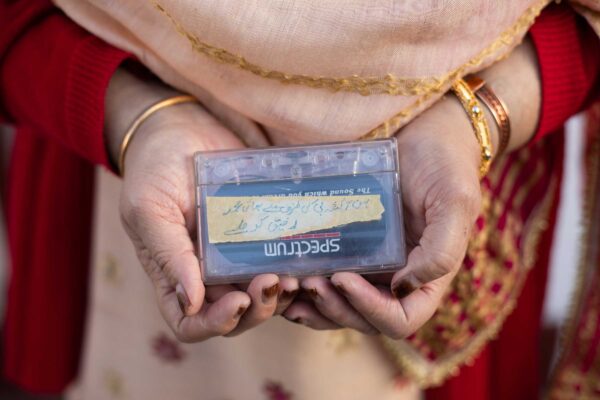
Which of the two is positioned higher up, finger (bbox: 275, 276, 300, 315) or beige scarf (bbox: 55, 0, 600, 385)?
beige scarf (bbox: 55, 0, 600, 385)

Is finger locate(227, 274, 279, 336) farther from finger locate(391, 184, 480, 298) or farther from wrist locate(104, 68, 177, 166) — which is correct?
wrist locate(104, 68, 177, 166)

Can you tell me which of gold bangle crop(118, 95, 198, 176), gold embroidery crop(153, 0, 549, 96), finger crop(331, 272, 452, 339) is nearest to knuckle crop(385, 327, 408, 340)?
finger crop(331, 272, 452, 339)

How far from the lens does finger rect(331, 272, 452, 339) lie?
583 millimetres

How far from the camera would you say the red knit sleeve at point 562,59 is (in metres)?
0.72

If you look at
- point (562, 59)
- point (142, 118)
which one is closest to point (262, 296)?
point (142, 118)

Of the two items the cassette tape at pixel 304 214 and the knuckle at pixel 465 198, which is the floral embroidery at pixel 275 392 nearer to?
the cassette tape at pixel 304 214

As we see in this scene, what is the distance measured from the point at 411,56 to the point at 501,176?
0.75 ft

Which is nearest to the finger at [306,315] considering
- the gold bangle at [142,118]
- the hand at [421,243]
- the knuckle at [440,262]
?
the hand at [421,243]

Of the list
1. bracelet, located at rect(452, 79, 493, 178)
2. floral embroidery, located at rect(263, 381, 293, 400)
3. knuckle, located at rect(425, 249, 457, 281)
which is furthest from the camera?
floral embroidery, located at rect(263, 381, 293, 400)

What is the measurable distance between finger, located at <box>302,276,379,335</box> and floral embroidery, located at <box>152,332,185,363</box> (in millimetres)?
305

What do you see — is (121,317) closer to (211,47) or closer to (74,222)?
(74,222)

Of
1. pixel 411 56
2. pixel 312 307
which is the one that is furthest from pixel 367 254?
pixel 411 56

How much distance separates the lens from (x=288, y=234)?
24.5 inches

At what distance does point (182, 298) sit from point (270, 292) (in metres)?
0.07
